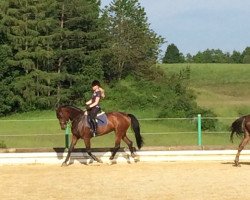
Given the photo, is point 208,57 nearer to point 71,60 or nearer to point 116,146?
point 71,60

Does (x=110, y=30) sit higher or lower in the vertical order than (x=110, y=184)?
higher

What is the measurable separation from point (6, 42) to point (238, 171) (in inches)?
1355

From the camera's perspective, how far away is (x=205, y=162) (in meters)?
14.9

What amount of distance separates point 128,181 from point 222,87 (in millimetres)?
50814

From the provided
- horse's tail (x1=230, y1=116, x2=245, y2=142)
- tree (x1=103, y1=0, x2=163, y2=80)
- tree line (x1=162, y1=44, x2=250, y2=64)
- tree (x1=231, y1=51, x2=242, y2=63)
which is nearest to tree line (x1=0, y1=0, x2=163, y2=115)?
tree (x1=103, y1=0, x2=163, y2=80)

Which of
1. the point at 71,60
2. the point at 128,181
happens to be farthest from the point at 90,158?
the point at 71,60

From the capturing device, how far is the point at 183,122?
3089 cm

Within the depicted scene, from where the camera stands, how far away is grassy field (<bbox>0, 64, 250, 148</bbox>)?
2533 cm

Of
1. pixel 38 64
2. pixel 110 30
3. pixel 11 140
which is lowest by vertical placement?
pixel 11 140

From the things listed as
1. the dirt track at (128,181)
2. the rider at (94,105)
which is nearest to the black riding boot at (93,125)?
the rider at (94,105)

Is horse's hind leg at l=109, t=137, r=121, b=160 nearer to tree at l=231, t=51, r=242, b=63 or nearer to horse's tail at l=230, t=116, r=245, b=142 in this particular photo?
horse's tail at l=230, t=116, r=245, b=142

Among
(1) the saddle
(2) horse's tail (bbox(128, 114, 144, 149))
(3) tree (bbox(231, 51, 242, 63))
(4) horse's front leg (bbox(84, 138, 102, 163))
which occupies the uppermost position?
(3) tree (bbox(231, 51, 242, 63))

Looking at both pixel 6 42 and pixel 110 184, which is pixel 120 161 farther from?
pixel 6 42

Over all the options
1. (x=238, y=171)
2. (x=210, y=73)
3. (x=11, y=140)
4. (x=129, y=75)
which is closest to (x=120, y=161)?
(x=238, y=171)
